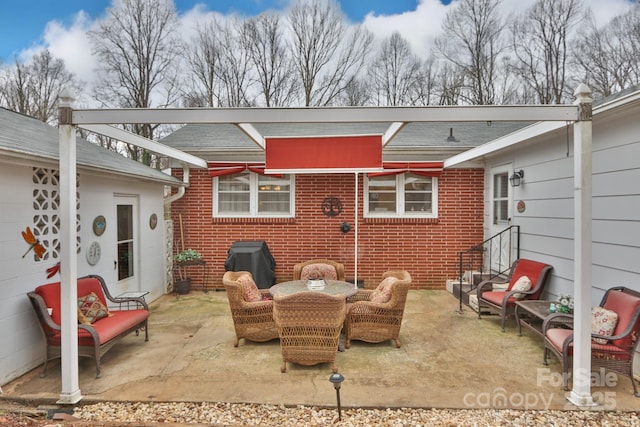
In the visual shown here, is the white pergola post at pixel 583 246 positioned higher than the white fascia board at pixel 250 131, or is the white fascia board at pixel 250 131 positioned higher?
the white fascia board at pixel 250 131

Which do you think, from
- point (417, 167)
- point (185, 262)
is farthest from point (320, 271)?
point (417, 167)

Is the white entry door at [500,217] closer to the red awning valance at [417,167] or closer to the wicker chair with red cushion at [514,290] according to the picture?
the wicker chair with red cushion at [514,290]

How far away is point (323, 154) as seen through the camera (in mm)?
6016

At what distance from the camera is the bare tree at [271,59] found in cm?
1507

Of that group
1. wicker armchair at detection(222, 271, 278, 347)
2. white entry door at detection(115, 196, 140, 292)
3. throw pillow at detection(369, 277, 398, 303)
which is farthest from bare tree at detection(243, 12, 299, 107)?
wicker armchair at detection(222, 271, 278, 347)

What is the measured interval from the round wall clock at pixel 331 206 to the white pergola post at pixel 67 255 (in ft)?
16.9

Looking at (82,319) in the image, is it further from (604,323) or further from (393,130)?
(604,323)

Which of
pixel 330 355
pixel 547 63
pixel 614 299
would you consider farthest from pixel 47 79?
pixel 547 63

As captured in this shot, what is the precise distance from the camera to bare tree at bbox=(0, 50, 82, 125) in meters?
13.9

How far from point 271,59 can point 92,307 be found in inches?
548

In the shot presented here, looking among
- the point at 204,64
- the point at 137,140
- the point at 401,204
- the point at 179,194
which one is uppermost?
the point at 204,64

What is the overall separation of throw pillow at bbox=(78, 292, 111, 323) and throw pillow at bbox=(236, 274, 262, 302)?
1767 millimetres

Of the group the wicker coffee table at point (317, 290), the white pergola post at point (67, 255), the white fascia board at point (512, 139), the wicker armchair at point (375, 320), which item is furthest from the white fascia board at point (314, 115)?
the wicker coffee table at point (317, 290)

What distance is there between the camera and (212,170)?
25.3ft
